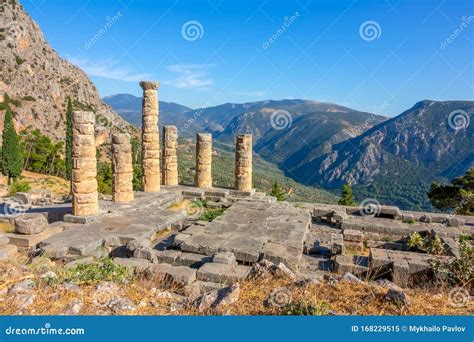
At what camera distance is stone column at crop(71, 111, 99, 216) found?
12.9 metres

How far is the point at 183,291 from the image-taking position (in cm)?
737

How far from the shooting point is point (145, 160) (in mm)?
Result: 18219

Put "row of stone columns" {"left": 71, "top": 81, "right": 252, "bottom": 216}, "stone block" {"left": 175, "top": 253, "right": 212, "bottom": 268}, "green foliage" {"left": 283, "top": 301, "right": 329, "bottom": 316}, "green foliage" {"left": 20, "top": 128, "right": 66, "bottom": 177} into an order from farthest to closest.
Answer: "green foliage" {"left": 20, "top": 128, "right": 66, "bottom": 177}
"row of stone columns" {"left": 71, "top": 81, "right": 252, "bottom": 216}
"stone block" {"left": 175, "top": 253, "right": 212, "bottom": 268}
"green foliage" {"left": 283, "top": 301, "right": 329, "bottom": 316}

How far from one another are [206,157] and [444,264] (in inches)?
514

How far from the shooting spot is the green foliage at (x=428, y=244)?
404 inches

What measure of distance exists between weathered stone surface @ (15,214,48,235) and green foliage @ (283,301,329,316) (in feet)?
27.3

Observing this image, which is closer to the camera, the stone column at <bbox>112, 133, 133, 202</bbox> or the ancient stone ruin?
the ancient stone ruin

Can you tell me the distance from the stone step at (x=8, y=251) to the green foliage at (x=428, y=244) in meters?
10.5

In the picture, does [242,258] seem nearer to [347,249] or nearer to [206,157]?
[347,249]

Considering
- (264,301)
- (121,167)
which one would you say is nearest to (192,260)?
(264,301)

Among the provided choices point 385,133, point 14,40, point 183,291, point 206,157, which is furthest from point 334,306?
point 385,133

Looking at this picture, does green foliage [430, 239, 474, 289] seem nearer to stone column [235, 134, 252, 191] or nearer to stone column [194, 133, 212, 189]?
stone column [235, 134, 252, 191]

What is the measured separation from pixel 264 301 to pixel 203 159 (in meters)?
13.8

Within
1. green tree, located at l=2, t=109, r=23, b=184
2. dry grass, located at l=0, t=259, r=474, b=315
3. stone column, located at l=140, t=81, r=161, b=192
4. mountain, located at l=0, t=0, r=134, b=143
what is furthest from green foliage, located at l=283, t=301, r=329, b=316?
mountain, located at l=0, t=0, r=134, b=143
